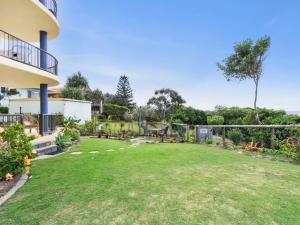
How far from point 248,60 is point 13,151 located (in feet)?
48.5

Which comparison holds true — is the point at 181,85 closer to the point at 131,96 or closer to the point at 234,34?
the point at 234,34

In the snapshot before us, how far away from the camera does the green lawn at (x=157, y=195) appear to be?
326 centimetres

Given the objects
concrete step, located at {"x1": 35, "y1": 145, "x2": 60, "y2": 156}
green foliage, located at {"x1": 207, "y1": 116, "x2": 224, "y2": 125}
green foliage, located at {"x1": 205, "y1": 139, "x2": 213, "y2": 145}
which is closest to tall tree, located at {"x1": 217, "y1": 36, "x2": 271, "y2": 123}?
green foliage, located at {"x1": 207, "y1": 116, "x2": 224, "y2": 125}

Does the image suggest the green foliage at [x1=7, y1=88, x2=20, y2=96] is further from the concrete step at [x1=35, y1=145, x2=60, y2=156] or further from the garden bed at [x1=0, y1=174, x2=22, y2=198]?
the garden bed at [x1=0, y1=174, x2=22, y2=198]

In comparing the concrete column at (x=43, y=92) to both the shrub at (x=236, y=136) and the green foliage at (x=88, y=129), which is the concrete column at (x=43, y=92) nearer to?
the green foliage at (x=88, y=129)

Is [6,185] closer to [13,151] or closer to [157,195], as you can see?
[13,151]

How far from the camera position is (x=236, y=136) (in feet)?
36.9

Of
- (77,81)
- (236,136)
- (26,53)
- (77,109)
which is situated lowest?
(236,136)

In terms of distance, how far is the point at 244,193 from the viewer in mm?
4117

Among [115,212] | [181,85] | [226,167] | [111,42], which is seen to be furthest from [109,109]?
[115,212]

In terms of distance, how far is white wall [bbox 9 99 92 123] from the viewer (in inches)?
800

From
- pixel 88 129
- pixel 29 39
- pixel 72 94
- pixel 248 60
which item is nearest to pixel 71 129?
pixel 88 129

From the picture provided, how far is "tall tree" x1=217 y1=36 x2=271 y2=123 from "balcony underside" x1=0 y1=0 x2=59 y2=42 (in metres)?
11.1

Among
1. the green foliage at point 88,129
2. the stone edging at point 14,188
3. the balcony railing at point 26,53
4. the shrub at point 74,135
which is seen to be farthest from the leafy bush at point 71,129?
the stone edging at point 14,188
